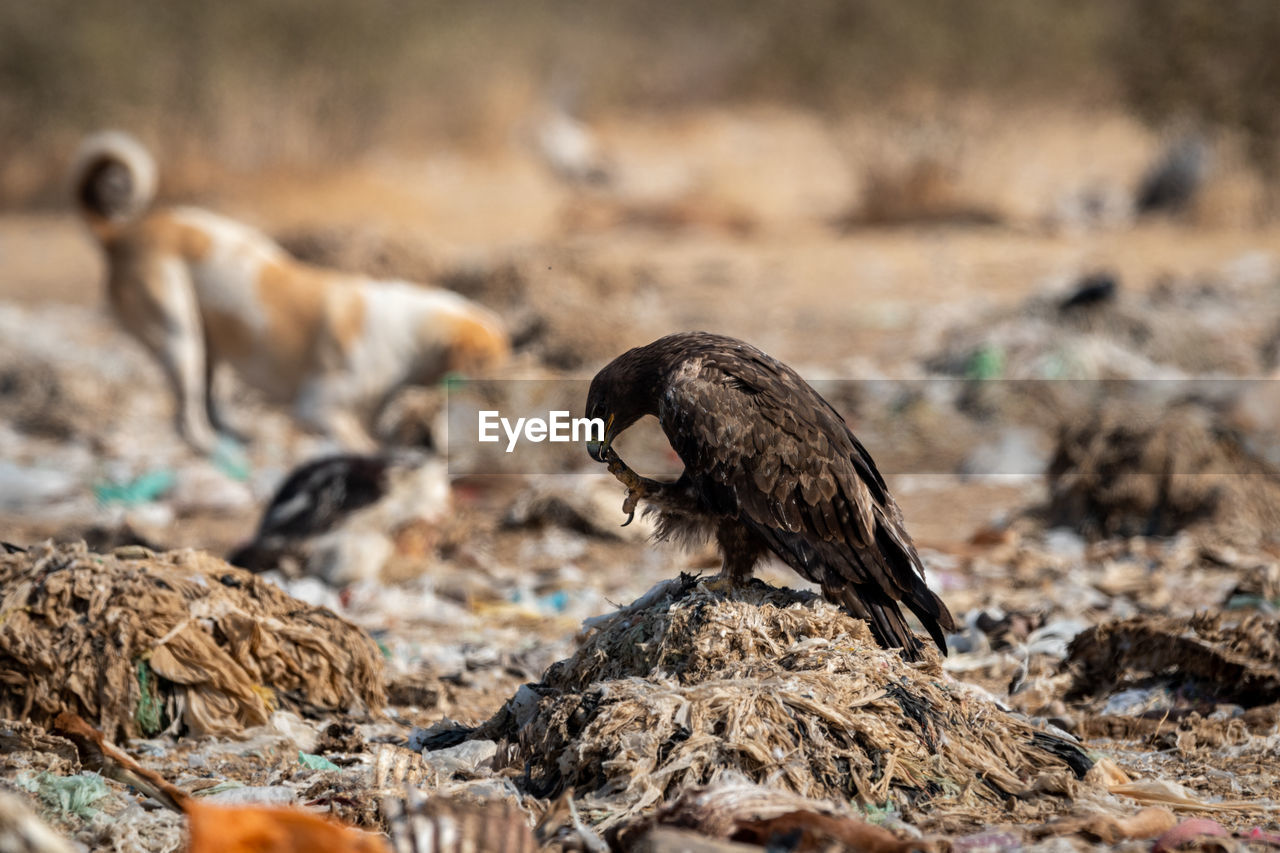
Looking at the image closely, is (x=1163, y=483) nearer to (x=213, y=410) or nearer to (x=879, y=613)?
(x=879, y=613)

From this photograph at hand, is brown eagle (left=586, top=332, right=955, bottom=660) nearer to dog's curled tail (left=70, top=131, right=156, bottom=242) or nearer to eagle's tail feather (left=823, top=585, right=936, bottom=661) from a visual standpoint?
eagle's tail feather (left=823, top=585, right=936, bottom=661)

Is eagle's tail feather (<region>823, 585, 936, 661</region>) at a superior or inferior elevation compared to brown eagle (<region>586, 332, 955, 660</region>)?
inferior

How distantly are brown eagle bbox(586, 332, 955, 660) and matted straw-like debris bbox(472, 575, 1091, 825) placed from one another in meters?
0.11

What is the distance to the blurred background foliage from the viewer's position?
13.1m

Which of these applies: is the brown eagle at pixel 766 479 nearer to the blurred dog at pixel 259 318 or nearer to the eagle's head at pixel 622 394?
the eagle's head at pixel 622 394

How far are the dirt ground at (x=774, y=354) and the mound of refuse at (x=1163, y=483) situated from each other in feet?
0.48

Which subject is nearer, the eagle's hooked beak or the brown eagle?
the brown eagle

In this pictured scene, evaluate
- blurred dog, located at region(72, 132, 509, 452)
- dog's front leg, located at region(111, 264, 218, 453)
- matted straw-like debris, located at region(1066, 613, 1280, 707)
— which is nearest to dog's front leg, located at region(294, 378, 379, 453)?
blurred dog, located at region(72, 132, 509, 452)

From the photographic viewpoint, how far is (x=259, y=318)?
7324 millimetres

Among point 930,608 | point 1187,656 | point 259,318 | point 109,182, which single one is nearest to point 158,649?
point 930,608

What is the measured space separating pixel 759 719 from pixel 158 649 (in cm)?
169

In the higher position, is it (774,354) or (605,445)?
(605,445)

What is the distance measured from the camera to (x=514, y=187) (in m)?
18.1

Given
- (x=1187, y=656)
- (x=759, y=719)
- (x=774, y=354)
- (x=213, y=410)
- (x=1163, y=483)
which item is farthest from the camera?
(x=774, y=354)
